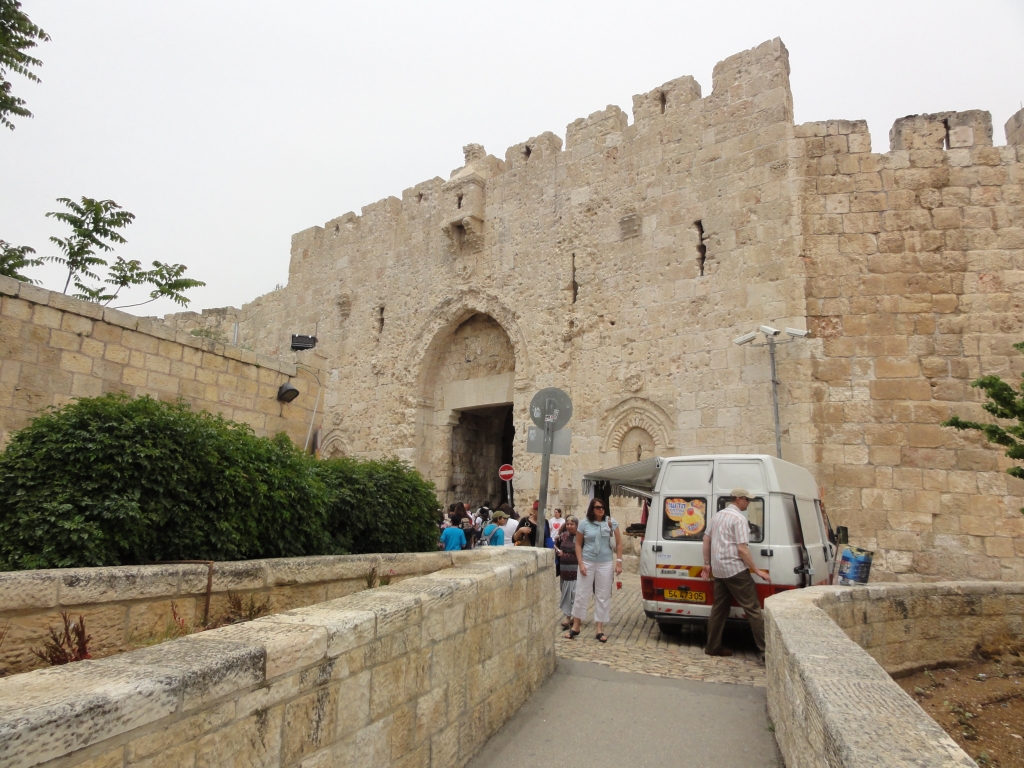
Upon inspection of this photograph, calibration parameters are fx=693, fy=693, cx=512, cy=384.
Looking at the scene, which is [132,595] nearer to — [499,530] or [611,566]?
[611,566]

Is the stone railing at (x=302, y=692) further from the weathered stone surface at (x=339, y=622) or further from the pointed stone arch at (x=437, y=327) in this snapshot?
the pointed stone arch at (x=437, y=327)

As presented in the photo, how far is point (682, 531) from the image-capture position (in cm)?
679

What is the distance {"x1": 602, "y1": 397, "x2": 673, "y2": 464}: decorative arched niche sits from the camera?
36.6 ft

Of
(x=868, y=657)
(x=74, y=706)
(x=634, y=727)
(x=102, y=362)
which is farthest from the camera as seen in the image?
(x=102, y=362)

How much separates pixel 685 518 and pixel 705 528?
227 mm

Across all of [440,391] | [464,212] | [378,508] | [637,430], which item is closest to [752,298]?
[637,430]

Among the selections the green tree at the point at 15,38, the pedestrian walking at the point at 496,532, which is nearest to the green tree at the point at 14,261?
the green tree at the point at 15,38

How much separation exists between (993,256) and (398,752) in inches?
405

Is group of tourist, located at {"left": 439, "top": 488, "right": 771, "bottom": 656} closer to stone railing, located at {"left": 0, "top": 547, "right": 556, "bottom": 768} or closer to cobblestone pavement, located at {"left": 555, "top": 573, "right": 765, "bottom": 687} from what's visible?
cobblestone pavement, located at {"left": 555, "top": 573, "right": 765, "bottom": 687}

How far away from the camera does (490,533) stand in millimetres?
10508

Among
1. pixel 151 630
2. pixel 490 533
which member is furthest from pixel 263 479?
pixel 490 533

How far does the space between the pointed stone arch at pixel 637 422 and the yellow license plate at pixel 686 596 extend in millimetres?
4556

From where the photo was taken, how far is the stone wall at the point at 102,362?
6656 mm

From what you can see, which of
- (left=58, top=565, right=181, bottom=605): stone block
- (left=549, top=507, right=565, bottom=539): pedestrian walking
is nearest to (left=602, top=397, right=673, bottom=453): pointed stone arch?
(left=549, top=507, right=565, bottom=539): pedestrian walking
